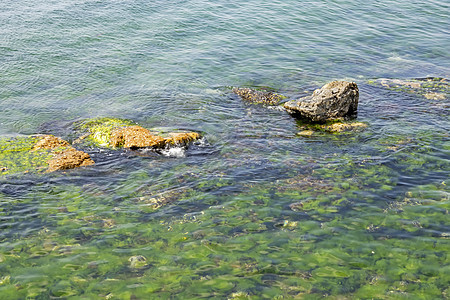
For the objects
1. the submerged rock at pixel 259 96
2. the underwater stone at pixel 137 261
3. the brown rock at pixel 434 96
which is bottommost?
the underwater stone at pixel 137 261

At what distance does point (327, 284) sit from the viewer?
923 centimetres

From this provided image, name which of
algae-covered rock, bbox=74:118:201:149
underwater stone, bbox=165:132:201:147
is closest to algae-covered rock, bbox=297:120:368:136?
underwater stone, bbox=165:132:201:147

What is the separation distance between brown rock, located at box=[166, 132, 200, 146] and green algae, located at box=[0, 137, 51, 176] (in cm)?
448

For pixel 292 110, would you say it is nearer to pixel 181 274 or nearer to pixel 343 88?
pixel 343 88

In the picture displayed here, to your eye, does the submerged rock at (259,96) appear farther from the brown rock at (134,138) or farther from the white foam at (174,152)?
the brown rock at (134,138)

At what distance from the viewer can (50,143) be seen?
15.5 meters

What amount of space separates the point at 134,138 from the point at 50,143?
3.22m

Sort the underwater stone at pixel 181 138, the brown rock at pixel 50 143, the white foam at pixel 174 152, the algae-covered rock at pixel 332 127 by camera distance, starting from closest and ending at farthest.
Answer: the white foam at pixel 174 152
the brown rock at pixel 50 143
the underwater stone at pixel 181 138
the algae-covered rock at pixel 332 127

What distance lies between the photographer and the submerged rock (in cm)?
2002

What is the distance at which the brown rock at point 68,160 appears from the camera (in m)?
→ 14.1

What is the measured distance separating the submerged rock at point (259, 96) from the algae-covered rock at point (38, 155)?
8.98m

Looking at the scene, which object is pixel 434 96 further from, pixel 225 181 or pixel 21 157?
pixel 21 157

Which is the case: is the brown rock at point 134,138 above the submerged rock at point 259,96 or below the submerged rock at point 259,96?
below

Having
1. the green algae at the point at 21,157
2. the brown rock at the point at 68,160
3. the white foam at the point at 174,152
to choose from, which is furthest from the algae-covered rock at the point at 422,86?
the green algae at the point at 21,157
